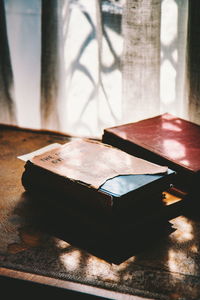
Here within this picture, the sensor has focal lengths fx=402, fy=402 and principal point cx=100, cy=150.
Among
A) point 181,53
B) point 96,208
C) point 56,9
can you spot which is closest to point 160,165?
point 96,208

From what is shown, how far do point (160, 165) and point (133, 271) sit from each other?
385mm

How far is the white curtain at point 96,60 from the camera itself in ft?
5.12

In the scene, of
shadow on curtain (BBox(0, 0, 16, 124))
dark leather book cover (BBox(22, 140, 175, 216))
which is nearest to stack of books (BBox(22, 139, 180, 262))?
dark leather book cover (BBox(22, 140, 175, 216))

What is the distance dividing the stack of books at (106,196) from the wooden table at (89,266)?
0.13 feet

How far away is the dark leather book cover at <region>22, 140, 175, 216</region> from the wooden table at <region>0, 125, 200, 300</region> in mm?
110

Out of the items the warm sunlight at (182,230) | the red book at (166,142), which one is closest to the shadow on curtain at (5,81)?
the red book at (166,142)

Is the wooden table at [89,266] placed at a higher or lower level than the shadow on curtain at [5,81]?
lower

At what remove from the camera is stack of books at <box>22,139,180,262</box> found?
977mm

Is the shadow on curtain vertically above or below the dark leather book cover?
above

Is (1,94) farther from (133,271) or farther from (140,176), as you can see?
(133,271)

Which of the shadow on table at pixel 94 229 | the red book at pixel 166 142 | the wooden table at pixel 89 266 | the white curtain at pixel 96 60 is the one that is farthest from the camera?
the white curtain at pixel 96 60

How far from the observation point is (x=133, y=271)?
91cm

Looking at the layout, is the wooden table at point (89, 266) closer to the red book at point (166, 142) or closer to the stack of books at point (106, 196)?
the stack of books at point (106, 196)

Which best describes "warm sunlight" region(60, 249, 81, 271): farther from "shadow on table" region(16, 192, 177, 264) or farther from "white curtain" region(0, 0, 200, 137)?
"white curtain" region(0, 0, 200, 137)
